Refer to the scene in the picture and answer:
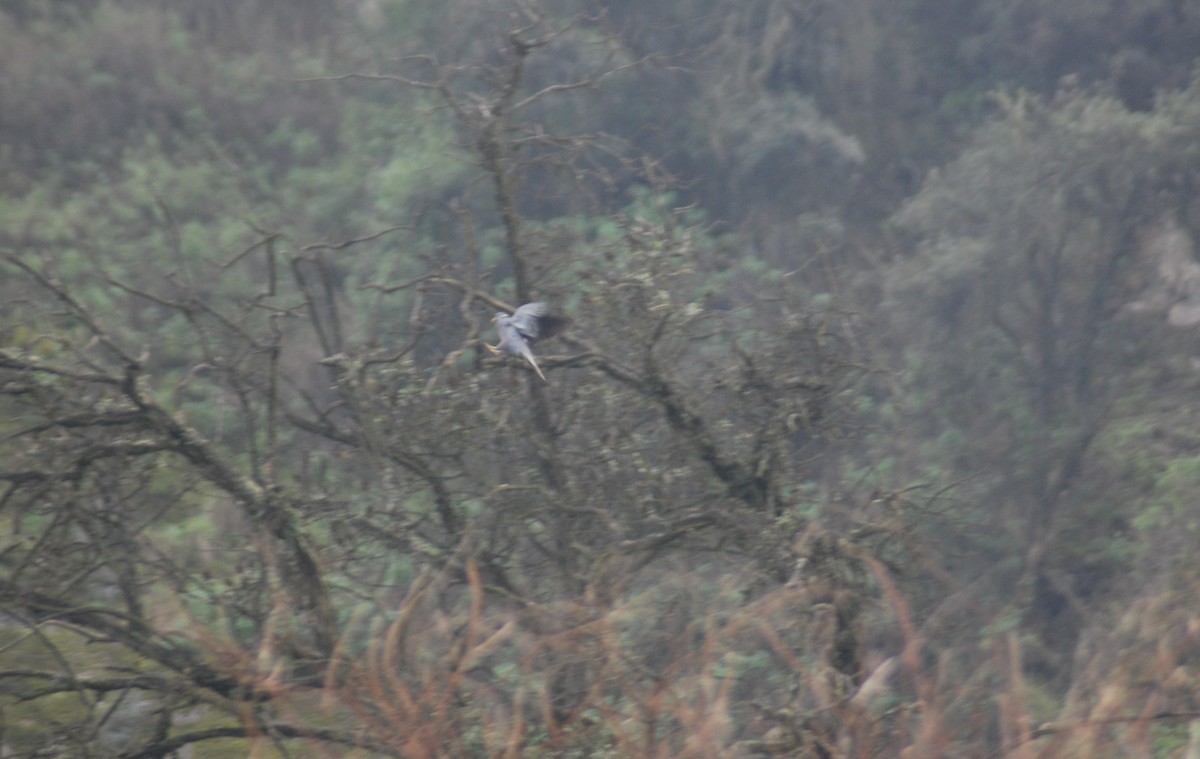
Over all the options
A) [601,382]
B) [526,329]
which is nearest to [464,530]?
[526,329]

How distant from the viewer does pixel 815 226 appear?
45.3 ft

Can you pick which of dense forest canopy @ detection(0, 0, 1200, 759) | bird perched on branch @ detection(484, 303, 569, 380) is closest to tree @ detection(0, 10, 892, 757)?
dense forest canopy @ detection(0, 0, 1200, 759)

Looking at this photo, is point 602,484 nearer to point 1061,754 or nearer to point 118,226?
point 1061,754

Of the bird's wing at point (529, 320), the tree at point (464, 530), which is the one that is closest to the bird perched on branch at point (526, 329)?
the bird's wing at point (529, 320)

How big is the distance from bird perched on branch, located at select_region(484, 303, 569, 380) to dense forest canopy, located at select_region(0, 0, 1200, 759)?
0.91 feet

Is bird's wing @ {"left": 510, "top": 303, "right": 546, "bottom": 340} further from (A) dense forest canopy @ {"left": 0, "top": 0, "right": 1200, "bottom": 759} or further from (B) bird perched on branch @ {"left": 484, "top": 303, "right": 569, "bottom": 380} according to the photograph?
(A) dense forest canopy @ {"left": 0, "top": 0, "right": 1200, "bottom": 759}

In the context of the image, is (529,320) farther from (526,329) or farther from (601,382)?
(601,382)

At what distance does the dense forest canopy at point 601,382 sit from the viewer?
4449mm

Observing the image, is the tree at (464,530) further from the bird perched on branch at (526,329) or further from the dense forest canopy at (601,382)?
the bird perched on branch at (526,329)

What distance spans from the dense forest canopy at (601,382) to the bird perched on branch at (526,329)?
278 millimetres

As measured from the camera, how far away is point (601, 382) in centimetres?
611

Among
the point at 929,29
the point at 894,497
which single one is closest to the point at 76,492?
the point at 894,497

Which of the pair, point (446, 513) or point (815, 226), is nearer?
point (446, 513)

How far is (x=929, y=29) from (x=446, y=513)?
1296 cm
